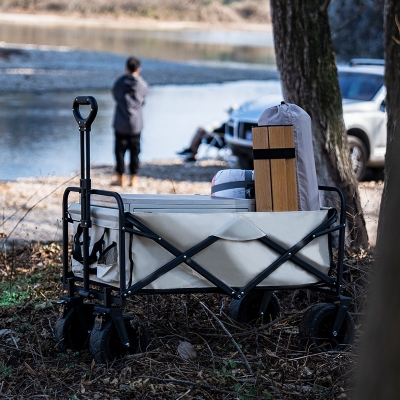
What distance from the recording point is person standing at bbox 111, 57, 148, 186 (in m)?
11.3

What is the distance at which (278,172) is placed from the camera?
13.8 ft

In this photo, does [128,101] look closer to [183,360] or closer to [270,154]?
[270,154]

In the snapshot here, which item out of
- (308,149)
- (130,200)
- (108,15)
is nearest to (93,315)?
(130,200)

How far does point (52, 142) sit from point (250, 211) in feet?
43.4

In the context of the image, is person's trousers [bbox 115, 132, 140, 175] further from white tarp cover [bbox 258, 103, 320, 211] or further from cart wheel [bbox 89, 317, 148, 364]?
cart wheel [bbox 89, 317, 148, 364]

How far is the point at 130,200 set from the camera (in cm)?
399

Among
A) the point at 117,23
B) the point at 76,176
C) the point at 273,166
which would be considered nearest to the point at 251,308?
the point at 273,166

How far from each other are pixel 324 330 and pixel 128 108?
24.4 feet

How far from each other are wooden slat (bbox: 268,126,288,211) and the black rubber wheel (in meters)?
8.16

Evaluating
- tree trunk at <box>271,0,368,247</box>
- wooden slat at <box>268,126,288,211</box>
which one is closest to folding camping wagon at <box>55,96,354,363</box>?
wooden slat at <box>268,126,288,211</box>

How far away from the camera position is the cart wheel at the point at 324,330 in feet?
14.3

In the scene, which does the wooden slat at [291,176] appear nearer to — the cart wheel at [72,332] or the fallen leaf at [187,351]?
the fallen leaf at [187,351]

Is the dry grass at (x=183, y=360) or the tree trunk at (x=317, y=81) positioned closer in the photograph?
the dry grass at (x=183, y=360)

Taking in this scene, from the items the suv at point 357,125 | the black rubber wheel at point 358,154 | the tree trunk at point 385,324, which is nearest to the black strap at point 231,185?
the tree trunk at point 385,324
